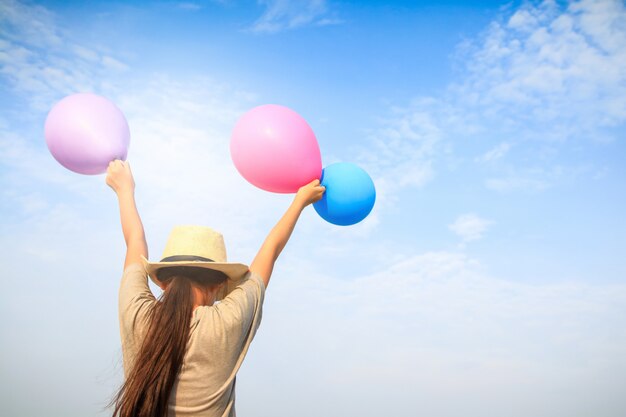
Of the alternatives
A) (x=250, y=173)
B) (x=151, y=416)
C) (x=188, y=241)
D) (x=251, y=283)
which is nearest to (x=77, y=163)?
(x=250, y=173)

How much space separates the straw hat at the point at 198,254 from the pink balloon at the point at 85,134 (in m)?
1.11

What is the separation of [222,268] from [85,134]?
1737 millimetres

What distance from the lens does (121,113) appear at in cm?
379

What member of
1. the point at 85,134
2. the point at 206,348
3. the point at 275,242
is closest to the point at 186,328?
the point at 206,348

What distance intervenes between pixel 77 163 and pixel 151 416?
82.5 inches

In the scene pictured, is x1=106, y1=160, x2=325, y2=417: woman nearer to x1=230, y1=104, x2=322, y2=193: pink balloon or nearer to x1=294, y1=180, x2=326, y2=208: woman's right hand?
x1=294, y1=180, x2=326, y2=208: woman's right hand

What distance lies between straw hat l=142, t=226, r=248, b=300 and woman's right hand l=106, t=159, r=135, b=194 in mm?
578

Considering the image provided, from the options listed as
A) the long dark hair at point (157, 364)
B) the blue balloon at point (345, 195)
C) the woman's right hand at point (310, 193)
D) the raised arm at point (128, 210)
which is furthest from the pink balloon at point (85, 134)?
the long dark hair at point (157, 364)

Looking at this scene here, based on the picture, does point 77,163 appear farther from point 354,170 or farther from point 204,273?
point 354,170

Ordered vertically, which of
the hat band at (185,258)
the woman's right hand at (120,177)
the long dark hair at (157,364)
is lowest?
the long dark hair at (157,364)

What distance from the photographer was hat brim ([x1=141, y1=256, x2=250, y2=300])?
2.44m

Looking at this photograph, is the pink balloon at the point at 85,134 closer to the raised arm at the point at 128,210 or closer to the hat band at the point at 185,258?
the raised arm at the point at 128,210

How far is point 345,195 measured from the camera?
3.64 m

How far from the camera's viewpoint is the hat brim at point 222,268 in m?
2.44
